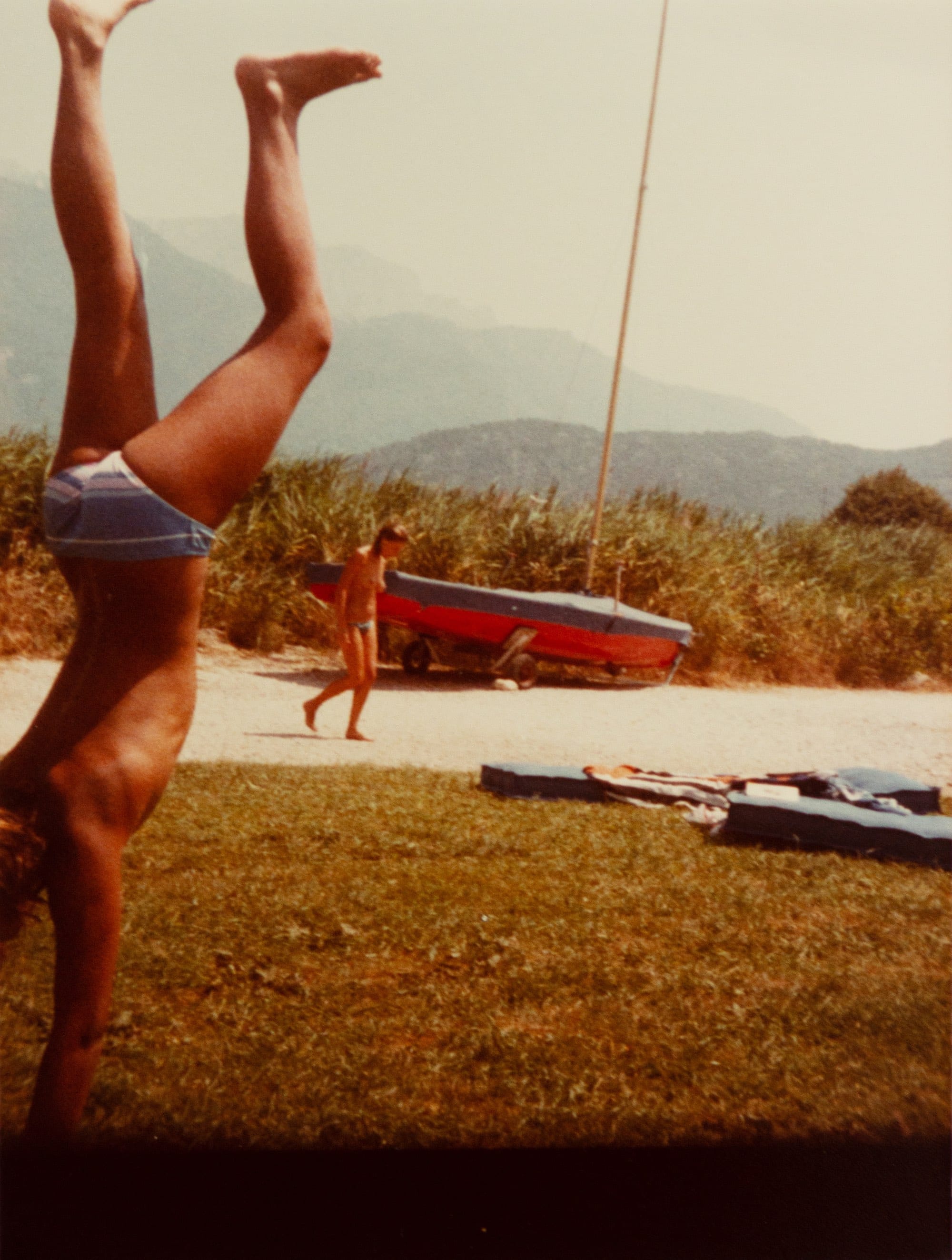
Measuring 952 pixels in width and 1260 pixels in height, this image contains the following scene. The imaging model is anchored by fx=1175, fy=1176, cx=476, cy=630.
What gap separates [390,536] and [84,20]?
4467 millimetres

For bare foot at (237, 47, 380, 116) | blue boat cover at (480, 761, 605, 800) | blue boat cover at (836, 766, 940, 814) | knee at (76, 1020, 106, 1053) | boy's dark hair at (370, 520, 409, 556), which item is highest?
bare foot at (237, 47, 380, 116)

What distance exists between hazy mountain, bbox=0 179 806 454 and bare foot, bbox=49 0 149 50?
29 cm

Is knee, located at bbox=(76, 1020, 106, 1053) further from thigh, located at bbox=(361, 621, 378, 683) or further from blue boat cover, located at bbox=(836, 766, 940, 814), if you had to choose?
thigh, located at bbox=(361, 621, 378, 683)

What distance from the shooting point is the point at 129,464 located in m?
1.57

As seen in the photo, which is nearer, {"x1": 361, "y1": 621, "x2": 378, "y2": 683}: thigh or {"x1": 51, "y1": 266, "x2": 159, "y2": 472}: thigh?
{"x1": 51, "y1": 266, "x2": 159, "y2": 472}: thigh

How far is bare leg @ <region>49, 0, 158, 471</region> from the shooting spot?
1606 mm

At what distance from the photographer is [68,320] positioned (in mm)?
2742

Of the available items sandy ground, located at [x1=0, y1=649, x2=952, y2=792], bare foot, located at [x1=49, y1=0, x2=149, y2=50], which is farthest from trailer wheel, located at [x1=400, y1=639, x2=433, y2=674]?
bare foot, located at [x1=49, y1=0, x2=149, y2=50]

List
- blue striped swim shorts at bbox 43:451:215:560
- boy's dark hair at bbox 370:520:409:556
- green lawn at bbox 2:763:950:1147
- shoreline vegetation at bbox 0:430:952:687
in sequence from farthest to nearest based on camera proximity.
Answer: shoreline vegetation at bbox 0:430:952:687 < boy's dark hair at bbox 370:520:409:556 < green lawn at bbox 2:763:950:1147 < blue striped swim shorts at bbox 43:451:215:560

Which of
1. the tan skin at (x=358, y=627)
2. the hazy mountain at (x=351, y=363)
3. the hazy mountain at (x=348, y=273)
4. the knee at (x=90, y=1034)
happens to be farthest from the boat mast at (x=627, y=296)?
the knee at (x=90, y=1034)

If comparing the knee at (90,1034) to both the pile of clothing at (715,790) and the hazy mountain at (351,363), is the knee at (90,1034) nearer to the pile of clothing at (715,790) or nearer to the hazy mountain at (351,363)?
the hazy mountain at (351,363)

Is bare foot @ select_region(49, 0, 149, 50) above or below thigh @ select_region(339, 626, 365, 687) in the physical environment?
above

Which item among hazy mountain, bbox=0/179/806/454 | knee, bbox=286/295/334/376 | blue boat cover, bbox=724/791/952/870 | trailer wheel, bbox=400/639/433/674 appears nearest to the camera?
knee, bbox=286/295/334/376

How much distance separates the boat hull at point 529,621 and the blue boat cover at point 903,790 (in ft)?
7.37
